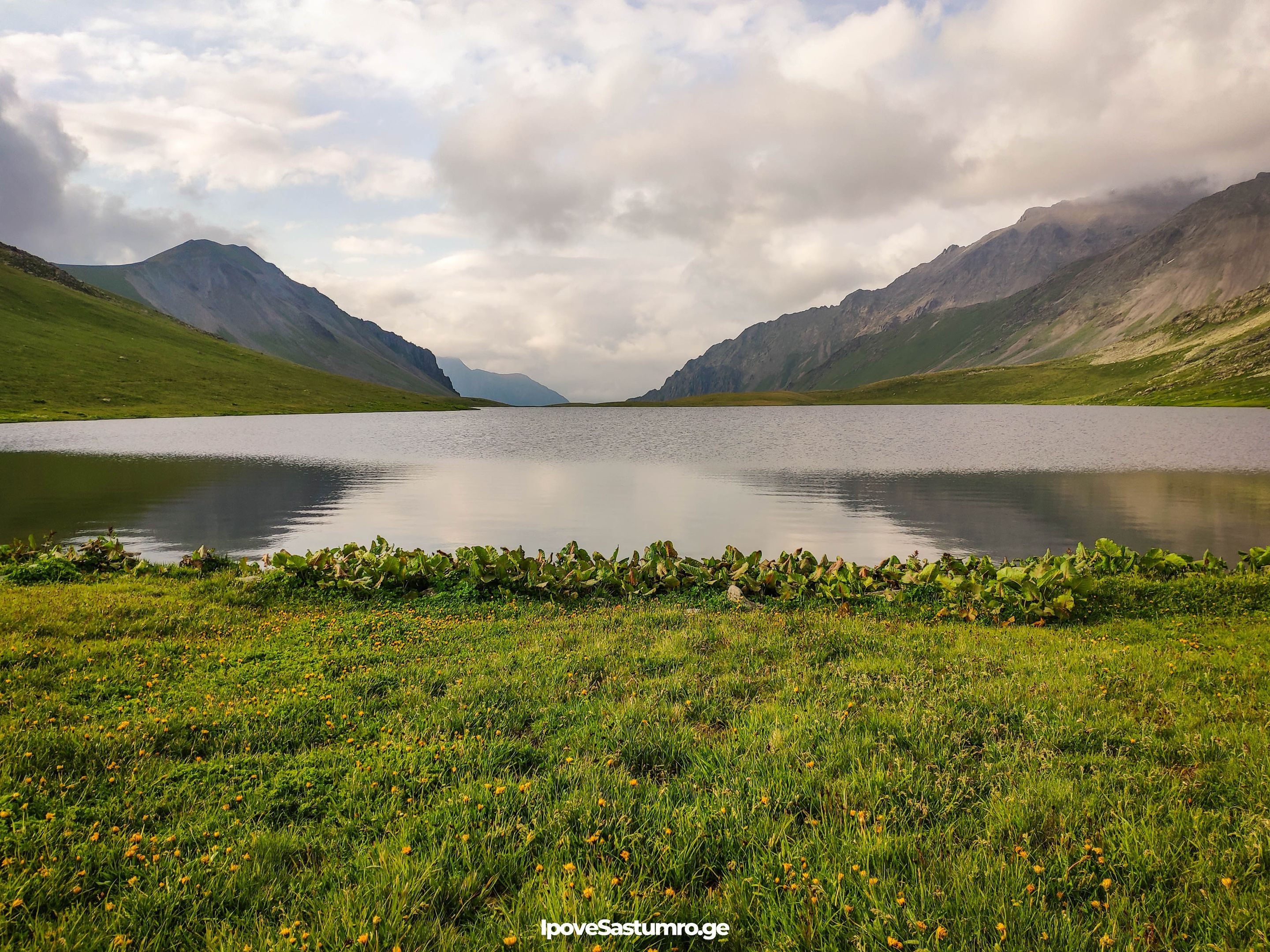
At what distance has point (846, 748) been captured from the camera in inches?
285

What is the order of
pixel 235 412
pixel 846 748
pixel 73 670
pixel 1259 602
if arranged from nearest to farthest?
pixel 846 748 < pixel 73 670 < pixel 1259 602 < pixel 235 412

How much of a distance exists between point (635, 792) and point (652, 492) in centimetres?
3141

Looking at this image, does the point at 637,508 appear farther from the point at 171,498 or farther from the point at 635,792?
the point at 635,792

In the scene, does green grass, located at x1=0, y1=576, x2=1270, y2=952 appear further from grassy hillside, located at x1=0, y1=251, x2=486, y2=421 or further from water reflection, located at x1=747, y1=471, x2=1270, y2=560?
grassy hillside, located at x1=0, y1=251, x2=486, y2=421

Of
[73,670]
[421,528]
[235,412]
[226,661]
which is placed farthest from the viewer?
[235,412]

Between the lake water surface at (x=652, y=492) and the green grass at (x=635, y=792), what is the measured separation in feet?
43.4

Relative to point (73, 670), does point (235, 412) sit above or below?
above

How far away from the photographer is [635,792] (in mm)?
6465

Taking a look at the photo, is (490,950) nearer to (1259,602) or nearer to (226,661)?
(226,661)

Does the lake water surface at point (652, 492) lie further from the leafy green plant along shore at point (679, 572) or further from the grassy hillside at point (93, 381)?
the grassy hillside at point (93, 381)

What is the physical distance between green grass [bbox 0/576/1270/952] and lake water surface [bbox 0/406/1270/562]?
13.2 m

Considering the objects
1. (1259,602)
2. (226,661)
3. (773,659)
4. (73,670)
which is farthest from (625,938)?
(1259,602)

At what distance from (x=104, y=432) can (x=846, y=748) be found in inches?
4082

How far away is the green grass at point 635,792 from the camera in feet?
15.8
